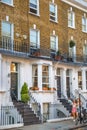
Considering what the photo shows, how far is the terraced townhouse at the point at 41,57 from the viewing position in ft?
82.9

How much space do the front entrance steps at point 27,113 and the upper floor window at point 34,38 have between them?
5886mm

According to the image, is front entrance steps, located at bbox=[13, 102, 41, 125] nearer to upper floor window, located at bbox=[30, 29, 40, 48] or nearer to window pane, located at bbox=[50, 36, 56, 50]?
upper floor window, located at bbox=[30, 29, 40, 48]

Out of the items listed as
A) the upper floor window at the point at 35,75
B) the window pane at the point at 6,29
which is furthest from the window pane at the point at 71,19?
the window pane at the point at 6,29

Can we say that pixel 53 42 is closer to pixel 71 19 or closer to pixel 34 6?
pixel 34 6

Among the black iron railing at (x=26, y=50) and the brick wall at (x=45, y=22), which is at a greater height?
the brick wall at (x=45, y=22)

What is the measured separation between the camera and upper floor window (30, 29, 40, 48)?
2917 cm

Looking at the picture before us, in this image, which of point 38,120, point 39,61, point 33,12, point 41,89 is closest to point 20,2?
point 33,12

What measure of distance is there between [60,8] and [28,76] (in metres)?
9.22

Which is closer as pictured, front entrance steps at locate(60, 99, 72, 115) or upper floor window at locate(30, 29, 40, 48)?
upper floor window at locate(30, 29, 40, 48)

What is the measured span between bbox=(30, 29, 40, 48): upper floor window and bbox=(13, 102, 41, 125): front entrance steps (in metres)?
5.89

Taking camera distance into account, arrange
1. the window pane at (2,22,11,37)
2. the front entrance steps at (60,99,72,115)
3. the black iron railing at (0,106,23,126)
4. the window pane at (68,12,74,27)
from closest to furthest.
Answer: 1. the black iron railing at (0,106,23,126)
2. the window pane at (2,22,11,37)
3. the front entrance steps at (60,99,72,115)
4. the window pane at (68,12,74,27)

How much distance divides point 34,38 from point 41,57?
7.27 ft

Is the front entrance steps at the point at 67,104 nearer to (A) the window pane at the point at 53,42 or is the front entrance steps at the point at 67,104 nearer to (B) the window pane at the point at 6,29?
(A) the window pane at the point at 53,42

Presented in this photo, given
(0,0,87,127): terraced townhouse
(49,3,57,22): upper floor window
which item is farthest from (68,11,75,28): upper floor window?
(49,3,57,22): upper floor window
